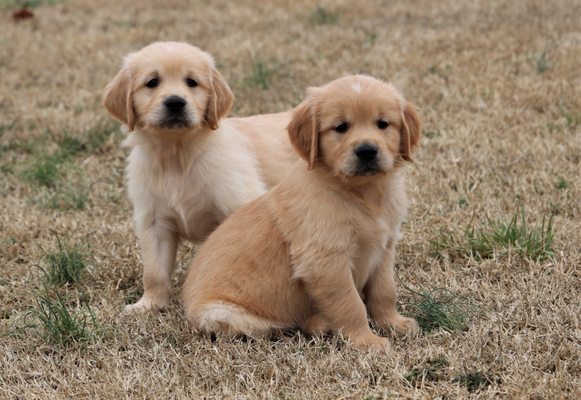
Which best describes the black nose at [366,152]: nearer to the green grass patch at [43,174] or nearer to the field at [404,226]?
the field at [404,226]

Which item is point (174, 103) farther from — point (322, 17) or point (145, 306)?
point (322, 17)

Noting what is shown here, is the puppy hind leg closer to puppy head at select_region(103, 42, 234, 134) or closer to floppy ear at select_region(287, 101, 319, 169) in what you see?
floppy ear at select_region(287, 101, 319, 169)

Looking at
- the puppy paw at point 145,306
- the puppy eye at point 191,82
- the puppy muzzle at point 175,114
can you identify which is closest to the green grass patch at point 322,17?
the puppy eye at point 191,82

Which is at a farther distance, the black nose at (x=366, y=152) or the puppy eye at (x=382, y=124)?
the puppy eye at (x=382, y=124)

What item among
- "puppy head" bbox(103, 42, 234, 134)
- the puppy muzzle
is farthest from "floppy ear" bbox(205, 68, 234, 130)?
the puppy muzzle

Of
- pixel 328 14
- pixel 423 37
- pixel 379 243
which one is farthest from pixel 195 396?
pixel 328 14

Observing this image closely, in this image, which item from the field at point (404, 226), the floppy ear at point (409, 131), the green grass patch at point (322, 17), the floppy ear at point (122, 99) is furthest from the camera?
the green grass patch at point (322, 17)

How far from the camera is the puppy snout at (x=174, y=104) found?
4.48 metres

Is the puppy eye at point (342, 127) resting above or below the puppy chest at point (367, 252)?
above

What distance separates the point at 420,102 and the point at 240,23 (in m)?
3.77

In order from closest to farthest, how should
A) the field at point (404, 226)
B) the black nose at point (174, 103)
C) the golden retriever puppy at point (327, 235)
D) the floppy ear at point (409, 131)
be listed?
the field at point (404, 226) < the golden retriever puppy at point (327, 235) < the floppy ear at point (409, 131) < the black nose at point (174, 103)

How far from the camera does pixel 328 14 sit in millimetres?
10727

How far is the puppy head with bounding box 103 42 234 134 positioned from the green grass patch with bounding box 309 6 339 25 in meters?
5.89

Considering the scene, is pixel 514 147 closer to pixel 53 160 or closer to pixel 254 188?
pixel 254 188
